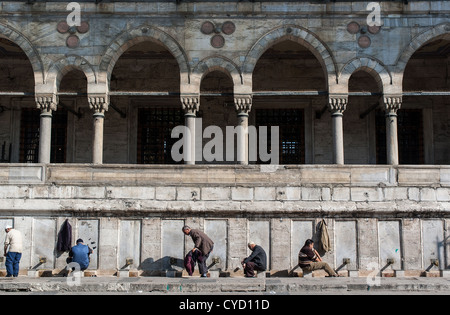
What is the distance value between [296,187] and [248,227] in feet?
5.40

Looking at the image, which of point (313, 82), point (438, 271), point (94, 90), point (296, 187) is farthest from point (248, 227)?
point (313, 82)

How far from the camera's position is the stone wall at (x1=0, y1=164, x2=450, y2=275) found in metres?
16.1

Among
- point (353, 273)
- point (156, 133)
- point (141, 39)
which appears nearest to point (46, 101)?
point (141, 39)

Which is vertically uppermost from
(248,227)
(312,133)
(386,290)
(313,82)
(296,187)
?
(313,82)

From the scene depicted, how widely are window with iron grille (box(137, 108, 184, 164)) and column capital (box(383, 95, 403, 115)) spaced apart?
7.16 meters

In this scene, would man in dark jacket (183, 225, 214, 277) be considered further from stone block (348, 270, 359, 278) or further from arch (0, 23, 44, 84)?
arch (0, 23, 44, 84)

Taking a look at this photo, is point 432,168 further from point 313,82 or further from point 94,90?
point 94,90

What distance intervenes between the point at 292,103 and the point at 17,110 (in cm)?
932

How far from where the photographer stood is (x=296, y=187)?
16609mm

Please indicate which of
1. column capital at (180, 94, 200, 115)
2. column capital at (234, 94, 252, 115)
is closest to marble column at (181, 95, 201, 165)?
column capital at (180, 94, 200, 115)

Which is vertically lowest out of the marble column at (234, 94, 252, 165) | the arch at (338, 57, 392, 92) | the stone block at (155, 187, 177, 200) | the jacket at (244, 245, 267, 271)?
the jacket at (244, 245, 267, 271)

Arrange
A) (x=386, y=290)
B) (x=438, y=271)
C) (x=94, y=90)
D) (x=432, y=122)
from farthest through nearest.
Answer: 1. (x=432, y=122)
2. (x=94, y=90)
3. (x=438, y=271)
4. (x=386, y=290)

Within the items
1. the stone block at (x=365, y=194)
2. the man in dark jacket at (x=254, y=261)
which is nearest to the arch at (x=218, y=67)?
the stone block at (x=365, y=194)

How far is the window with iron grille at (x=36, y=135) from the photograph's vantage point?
21.7 metres
